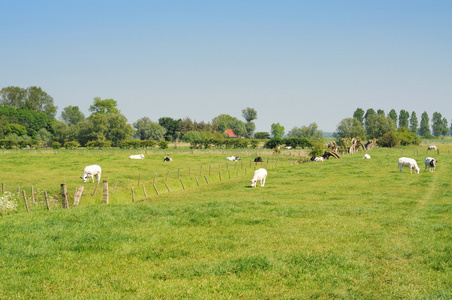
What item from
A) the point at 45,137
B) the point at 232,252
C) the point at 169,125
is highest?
the point at 169,125

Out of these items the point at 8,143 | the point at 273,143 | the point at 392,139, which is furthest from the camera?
the point at 273,143

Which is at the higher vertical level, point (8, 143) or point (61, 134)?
point (61, 134)

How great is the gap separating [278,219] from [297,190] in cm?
1372

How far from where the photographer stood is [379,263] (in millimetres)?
12047

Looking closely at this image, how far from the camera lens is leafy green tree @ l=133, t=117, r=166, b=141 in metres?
160

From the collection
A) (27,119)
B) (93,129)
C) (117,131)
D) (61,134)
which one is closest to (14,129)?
(27,119)

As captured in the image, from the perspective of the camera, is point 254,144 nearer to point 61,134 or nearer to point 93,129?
point 93,129

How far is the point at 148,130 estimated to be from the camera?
525 ft

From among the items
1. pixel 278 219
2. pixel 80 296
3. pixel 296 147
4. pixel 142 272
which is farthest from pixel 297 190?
pixel 296 147

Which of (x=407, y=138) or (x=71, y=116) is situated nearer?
(x=407, y=138)

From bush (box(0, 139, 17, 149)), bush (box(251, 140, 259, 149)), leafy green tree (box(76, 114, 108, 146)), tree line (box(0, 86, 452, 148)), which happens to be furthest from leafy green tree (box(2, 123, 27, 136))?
bush (box(251, 140, 259, 149))

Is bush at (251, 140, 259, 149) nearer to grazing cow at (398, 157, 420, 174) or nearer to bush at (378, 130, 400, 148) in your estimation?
bush at (378, 130, 400, 148)

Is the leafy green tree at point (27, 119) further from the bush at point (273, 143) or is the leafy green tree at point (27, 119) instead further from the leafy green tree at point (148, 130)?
the bush at point (273, 143)

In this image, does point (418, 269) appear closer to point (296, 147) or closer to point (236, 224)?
point (236, 224)
